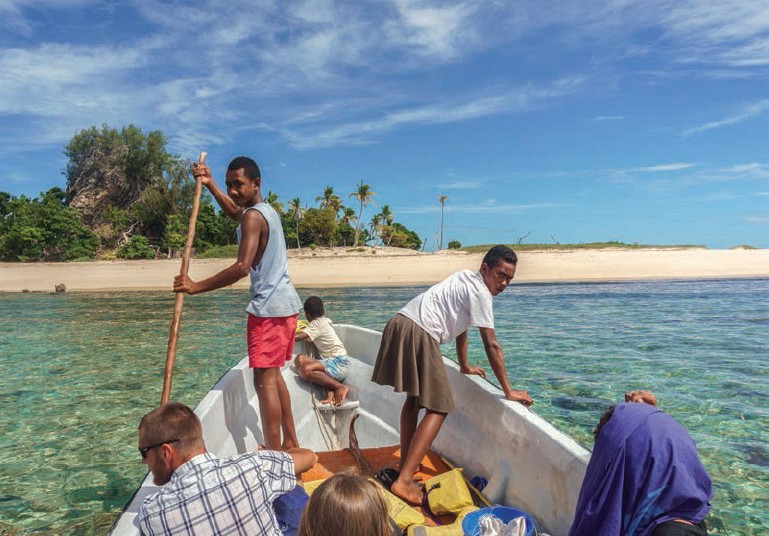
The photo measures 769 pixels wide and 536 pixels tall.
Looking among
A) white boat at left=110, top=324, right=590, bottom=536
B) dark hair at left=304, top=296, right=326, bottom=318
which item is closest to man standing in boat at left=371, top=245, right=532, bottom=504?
white boat at left=110, top=324, right=590, bottom=536

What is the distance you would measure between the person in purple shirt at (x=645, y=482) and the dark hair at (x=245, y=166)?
2790 millimetres

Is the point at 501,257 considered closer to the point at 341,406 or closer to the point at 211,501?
the point at 211,501

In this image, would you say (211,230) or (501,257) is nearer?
(501,257)

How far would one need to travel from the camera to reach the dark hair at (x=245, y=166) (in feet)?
12.4

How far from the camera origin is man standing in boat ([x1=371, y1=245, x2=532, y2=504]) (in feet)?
11.7

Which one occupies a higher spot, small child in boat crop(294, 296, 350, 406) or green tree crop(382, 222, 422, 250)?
green tree crop(382, 222, 422, 250)

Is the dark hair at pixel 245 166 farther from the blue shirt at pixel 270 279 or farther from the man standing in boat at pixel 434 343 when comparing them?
the man standing in boat at pixel 434 343

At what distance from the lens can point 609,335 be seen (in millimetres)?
Answer: 13195

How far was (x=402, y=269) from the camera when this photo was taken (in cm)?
3722

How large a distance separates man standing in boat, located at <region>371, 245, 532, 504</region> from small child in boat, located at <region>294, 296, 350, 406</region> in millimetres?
2145

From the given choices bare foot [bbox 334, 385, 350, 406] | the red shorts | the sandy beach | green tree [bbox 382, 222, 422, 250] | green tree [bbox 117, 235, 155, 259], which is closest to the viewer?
the red shorts

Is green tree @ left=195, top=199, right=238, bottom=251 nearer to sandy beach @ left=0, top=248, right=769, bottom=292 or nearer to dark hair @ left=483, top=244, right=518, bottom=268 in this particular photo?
sandy beach @ left=0, top=248, right=769, bottom=292

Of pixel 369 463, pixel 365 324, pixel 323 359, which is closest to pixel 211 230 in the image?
pixel 365 324

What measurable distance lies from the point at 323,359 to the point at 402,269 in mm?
31064
